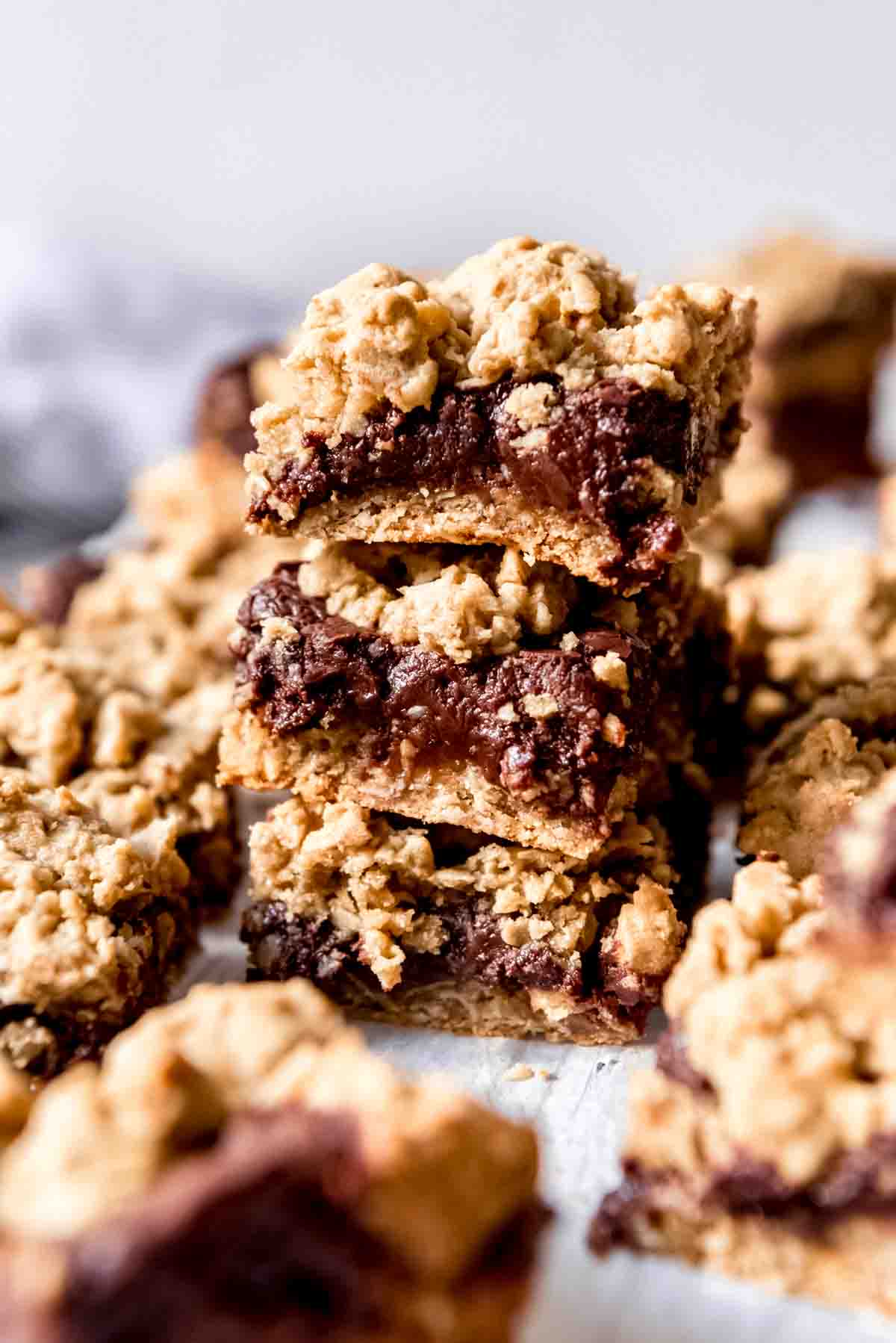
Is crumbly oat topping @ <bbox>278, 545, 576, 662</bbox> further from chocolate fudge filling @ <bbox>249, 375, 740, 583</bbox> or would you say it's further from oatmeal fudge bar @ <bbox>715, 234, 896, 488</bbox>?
oatmeal fudge bar @ <bbox>715, 234, 896, 488</bbox>

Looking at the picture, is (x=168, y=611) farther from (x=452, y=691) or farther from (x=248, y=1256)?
(x=248, y=1256)

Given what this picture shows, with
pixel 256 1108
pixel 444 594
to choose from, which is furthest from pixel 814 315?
pixel 256 1108

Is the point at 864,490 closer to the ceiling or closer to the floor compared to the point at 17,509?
closer to the ceiling

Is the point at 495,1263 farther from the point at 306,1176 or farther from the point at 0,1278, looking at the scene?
the point at 0,1278

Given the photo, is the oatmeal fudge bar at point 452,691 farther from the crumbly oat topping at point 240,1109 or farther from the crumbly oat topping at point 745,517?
the crumbly oat topping at point 745,517

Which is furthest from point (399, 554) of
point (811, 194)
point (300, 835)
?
point (811, 194)

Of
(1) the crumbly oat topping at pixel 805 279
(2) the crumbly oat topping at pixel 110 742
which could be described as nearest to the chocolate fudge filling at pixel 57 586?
(2) the crumbly oat topping at pixel 110 742
